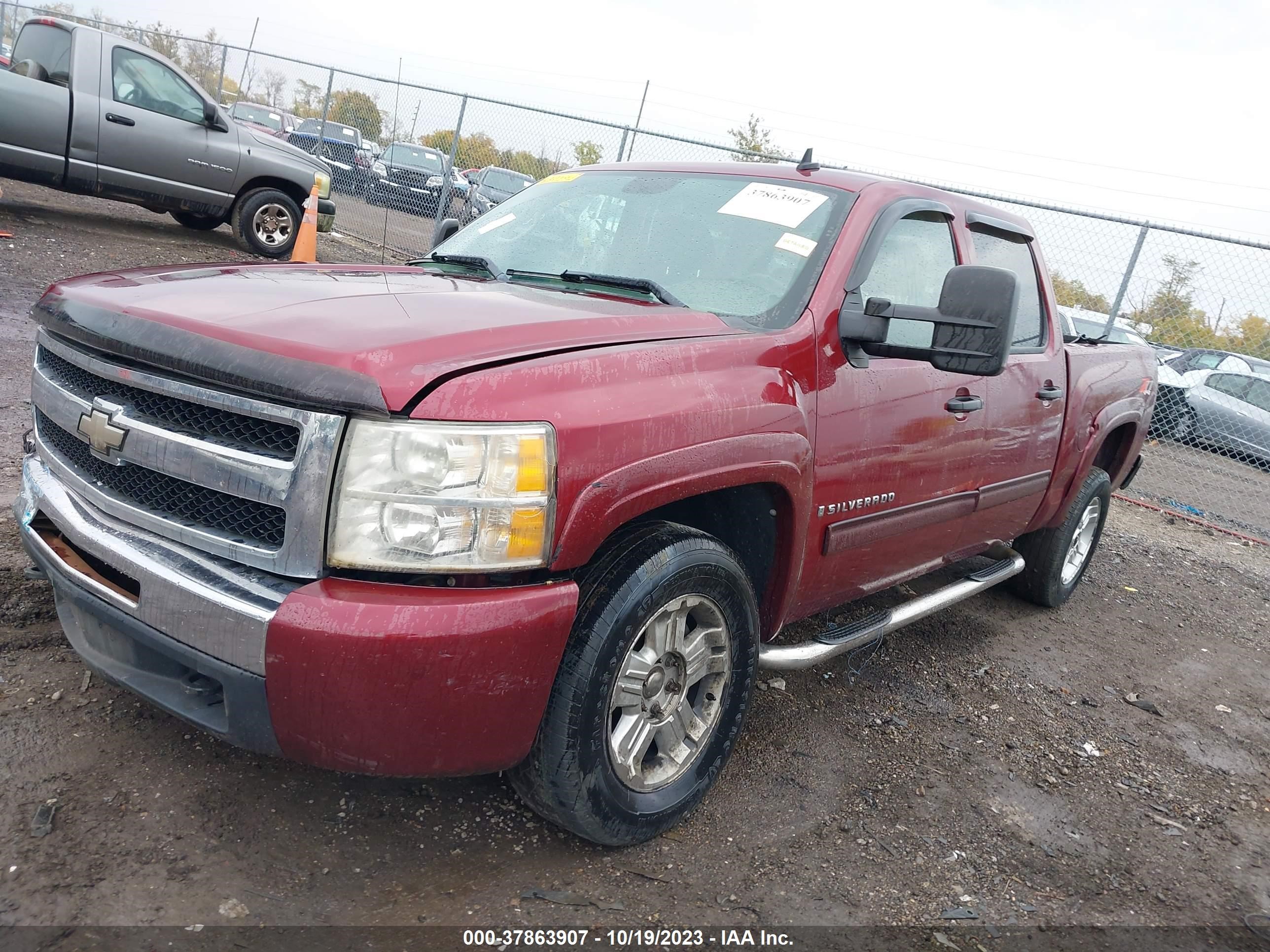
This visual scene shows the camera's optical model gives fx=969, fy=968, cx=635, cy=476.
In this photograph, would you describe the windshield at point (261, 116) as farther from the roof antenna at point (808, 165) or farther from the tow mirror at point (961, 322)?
the tow mirror at point (961, 322)

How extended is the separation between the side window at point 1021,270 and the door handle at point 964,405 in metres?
0.56

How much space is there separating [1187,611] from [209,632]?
221 inches

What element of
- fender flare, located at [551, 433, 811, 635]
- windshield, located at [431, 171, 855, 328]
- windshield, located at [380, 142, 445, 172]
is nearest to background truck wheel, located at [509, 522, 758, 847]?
fender flare, located at [551, 433, 811, 635]

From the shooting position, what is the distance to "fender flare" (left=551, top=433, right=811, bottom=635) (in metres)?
2.12

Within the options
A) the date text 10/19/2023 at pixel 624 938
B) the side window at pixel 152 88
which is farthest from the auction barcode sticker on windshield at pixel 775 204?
the side window at pixel 152 88

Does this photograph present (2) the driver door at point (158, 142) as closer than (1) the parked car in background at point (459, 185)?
Yes

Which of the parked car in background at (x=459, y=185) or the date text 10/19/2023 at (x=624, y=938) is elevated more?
the parked car in background at (x=459, y=185)

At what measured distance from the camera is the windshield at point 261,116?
21359mm

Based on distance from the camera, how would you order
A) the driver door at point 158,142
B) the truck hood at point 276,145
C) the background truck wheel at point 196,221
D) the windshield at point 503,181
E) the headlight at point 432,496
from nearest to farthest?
the headlight at point 432,496 → the driver door at point 158,142 → the truck hood at point 276,145 → the background truck wheel at point 196,221 → the windshield at point 503,181

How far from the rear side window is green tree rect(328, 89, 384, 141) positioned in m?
6.60

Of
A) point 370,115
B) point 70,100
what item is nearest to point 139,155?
point 70,100

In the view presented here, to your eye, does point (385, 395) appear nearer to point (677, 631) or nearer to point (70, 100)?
point (677, 631)

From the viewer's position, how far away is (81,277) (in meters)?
2.71

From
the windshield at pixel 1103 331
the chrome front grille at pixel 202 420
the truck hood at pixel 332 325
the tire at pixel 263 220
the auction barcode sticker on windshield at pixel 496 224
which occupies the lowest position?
the tire at pixel 263 220
